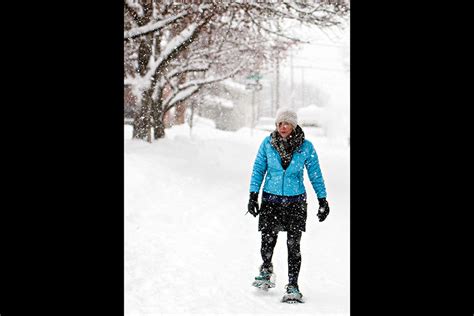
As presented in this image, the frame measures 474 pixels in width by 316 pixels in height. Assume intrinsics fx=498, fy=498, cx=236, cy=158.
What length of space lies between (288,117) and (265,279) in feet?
4.66

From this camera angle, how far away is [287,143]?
13.0 feet

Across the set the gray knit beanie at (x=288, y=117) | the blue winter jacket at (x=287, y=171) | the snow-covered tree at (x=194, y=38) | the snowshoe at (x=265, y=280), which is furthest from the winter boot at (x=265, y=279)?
the snow-covered tree at (x=194, y=38)

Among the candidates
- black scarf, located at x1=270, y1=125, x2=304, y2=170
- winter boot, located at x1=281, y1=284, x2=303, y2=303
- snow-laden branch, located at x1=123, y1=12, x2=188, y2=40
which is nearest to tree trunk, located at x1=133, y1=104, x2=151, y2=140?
snow-laden branch, located at x1=123, y1=12, x2=188, y2=40

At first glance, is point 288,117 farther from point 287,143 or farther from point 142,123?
point 142,123

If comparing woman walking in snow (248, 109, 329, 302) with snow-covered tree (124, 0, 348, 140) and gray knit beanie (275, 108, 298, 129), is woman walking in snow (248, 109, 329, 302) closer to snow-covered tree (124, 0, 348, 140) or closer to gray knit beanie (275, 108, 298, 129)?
gray knit beanie (275, 108, 298, 129)

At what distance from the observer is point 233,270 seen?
16.5 ft

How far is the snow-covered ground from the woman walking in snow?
1.33 ft

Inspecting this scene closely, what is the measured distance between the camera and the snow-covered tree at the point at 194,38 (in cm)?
788

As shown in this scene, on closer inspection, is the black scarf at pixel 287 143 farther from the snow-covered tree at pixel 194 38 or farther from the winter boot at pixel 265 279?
the snow-covered tree at pixel 194 38
